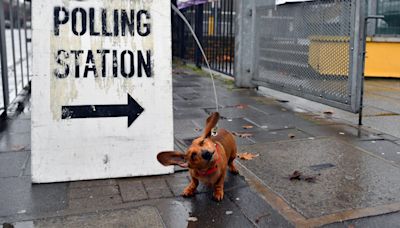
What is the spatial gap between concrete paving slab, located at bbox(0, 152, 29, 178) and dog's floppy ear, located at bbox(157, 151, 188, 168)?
1.48m

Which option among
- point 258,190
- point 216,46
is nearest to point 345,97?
point 258,190

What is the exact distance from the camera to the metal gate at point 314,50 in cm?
565

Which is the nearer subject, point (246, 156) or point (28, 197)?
point (28, 197)

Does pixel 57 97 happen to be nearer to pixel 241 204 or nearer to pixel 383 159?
pixel 241 204

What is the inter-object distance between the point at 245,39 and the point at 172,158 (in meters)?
5.70

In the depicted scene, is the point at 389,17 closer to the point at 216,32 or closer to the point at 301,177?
the point at 216,32

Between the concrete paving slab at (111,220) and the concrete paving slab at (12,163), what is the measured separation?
1.10 metres

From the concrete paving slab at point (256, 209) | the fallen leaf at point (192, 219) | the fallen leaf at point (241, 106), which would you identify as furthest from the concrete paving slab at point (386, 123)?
the fallen leaf at point (192, 219)

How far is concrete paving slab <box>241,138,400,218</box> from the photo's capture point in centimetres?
348

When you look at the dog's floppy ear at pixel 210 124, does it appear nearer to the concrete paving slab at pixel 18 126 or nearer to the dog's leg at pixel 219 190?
the dog's leg at pixel 219 190

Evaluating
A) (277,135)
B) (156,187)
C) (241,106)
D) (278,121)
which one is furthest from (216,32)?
(156,187)

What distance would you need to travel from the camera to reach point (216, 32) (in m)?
10.9

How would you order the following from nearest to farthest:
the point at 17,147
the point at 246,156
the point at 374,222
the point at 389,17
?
the point at 374,222, the point at 246,156, the point at 17,147, the point at 389,17

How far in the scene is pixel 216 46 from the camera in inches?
430
